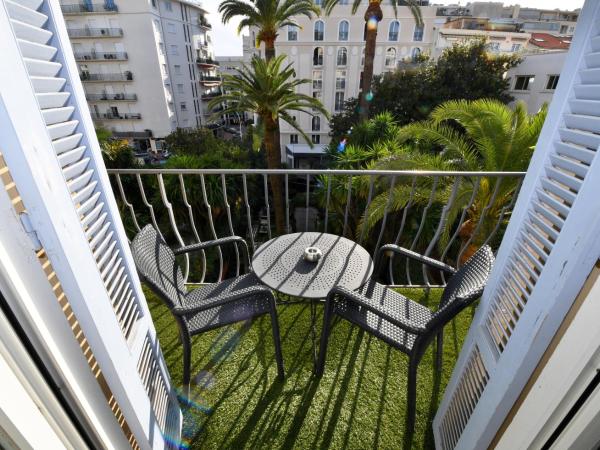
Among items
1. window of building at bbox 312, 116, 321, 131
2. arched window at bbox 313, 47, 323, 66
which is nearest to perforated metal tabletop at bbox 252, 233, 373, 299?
window of building at bbox 312, 116, 321, 131

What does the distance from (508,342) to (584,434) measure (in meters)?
0.30

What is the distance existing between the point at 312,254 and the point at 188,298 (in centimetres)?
97

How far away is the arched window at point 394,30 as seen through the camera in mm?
23953

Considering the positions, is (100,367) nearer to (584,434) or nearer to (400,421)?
(584,434)

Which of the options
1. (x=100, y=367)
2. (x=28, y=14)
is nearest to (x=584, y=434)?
(x=100, y=367)

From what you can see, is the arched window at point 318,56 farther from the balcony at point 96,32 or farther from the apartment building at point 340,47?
the balcony at point 96,32

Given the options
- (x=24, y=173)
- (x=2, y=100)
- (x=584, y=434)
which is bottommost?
(x=584, y=434)

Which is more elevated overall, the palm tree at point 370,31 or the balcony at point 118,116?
the palm tree at point 370,31

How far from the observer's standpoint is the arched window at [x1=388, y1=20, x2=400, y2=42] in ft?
78.6

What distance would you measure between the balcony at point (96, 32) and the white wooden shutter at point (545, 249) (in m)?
31.1

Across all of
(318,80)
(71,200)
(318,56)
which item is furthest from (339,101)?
(71,200)

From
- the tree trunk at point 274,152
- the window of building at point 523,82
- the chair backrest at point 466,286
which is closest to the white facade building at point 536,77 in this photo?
the window of building at point 523,82

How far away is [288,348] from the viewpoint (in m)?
2.32

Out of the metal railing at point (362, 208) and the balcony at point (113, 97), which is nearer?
the metal railing at point (362, 208)
